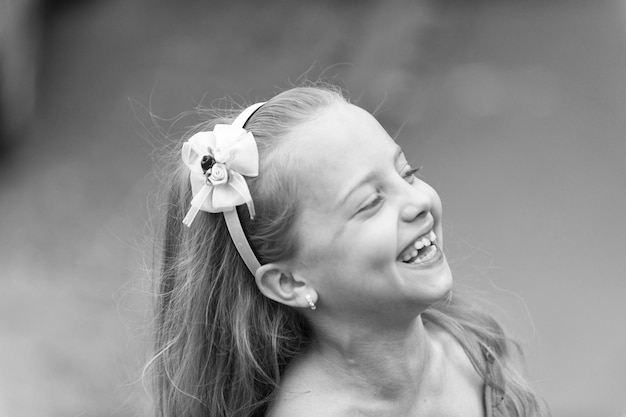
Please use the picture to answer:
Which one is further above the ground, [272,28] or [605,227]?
[272,28]

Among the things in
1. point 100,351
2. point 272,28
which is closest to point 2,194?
point 100,351

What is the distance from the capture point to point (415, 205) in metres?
1.41

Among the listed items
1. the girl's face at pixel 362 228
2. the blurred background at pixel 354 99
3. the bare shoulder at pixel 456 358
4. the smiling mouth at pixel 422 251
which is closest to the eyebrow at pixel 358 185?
the girl's face at pixel 362 228

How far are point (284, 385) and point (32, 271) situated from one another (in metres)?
1.75

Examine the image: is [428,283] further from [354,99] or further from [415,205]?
[354,99]

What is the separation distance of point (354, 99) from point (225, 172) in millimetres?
1763

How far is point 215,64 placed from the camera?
11.1 feet

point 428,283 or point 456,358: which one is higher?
point 428,283

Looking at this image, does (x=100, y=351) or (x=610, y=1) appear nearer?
(x=100, y=351)

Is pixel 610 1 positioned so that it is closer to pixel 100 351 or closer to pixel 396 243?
pixel 100 351

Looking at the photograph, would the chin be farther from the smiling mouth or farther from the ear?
the ear

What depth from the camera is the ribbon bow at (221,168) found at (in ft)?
4.73

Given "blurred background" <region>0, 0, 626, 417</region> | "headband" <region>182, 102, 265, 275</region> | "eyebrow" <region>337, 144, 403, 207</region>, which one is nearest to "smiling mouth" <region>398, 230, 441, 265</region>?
"eyebrow" <region>337, 144, 403, 207</region>

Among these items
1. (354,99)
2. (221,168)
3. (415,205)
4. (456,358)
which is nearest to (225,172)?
(221,168)
